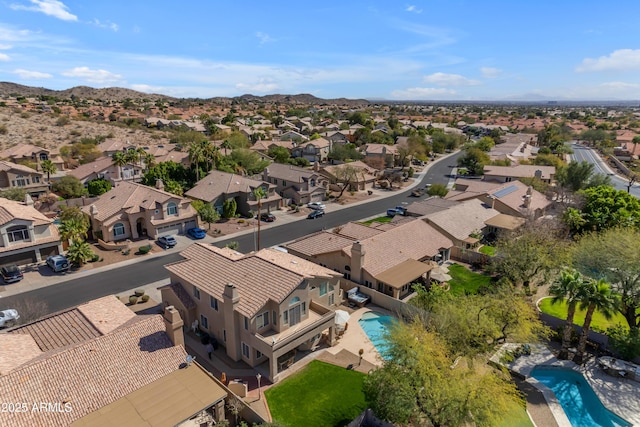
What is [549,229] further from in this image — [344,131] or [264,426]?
[344,131]

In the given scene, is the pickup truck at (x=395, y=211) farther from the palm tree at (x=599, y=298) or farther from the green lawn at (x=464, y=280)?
the palm tree at (x=599, y=298)

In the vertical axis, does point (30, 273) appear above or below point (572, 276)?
below

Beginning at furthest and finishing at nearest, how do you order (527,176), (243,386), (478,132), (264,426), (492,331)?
(478,132) → (527,176) → (492,331) → (243,386) → (264,426)

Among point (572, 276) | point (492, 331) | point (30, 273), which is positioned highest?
point (572, 276)

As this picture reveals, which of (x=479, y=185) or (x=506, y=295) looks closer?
(x=506, y=295)

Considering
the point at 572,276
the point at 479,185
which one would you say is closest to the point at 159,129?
the point at 479,185

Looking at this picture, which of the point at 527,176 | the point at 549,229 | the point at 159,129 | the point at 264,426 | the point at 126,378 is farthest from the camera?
the point at 159,129

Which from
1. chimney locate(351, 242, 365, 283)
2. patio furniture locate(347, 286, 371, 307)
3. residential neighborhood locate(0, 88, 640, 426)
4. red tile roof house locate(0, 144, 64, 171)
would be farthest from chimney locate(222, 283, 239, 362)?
red tile roof house locate(0, 144, 64, 171)
